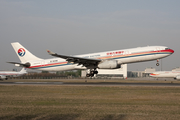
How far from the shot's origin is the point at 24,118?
11492 mm

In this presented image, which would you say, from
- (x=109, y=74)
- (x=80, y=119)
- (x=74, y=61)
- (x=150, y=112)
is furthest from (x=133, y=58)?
(x=109, y=74)

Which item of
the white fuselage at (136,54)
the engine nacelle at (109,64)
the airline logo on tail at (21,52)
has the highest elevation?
the airline logo on tail at (21,52)

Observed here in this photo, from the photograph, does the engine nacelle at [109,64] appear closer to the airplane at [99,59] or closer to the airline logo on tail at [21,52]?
the airplane at [99,59]

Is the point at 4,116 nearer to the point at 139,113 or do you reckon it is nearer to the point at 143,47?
the point at 139,113

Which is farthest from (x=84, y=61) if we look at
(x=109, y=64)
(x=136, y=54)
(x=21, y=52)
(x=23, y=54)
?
(x=21, y=52)

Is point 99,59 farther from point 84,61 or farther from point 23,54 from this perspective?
point 23,54

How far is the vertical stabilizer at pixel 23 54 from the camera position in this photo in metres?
47.8

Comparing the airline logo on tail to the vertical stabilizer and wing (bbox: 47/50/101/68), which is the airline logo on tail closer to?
the vertical stabilizer

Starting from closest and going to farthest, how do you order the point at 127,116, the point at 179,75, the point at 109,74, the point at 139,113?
1. the point at 127,116
2. the point at 139,113
3. the point at 179,75
4. the point at 109,74

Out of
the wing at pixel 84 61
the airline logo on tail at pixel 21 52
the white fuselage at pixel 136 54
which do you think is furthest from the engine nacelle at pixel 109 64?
the airline logo on tail at pixel 21 52

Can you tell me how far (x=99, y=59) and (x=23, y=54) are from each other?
17.2 meters

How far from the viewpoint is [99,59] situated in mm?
41688

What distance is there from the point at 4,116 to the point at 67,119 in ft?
11.5

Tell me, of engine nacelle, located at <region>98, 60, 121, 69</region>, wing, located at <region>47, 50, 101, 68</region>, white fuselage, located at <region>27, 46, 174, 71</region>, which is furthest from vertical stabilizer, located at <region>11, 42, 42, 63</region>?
engine nacelle, located at <region>98, 60, 121, 69</region>
